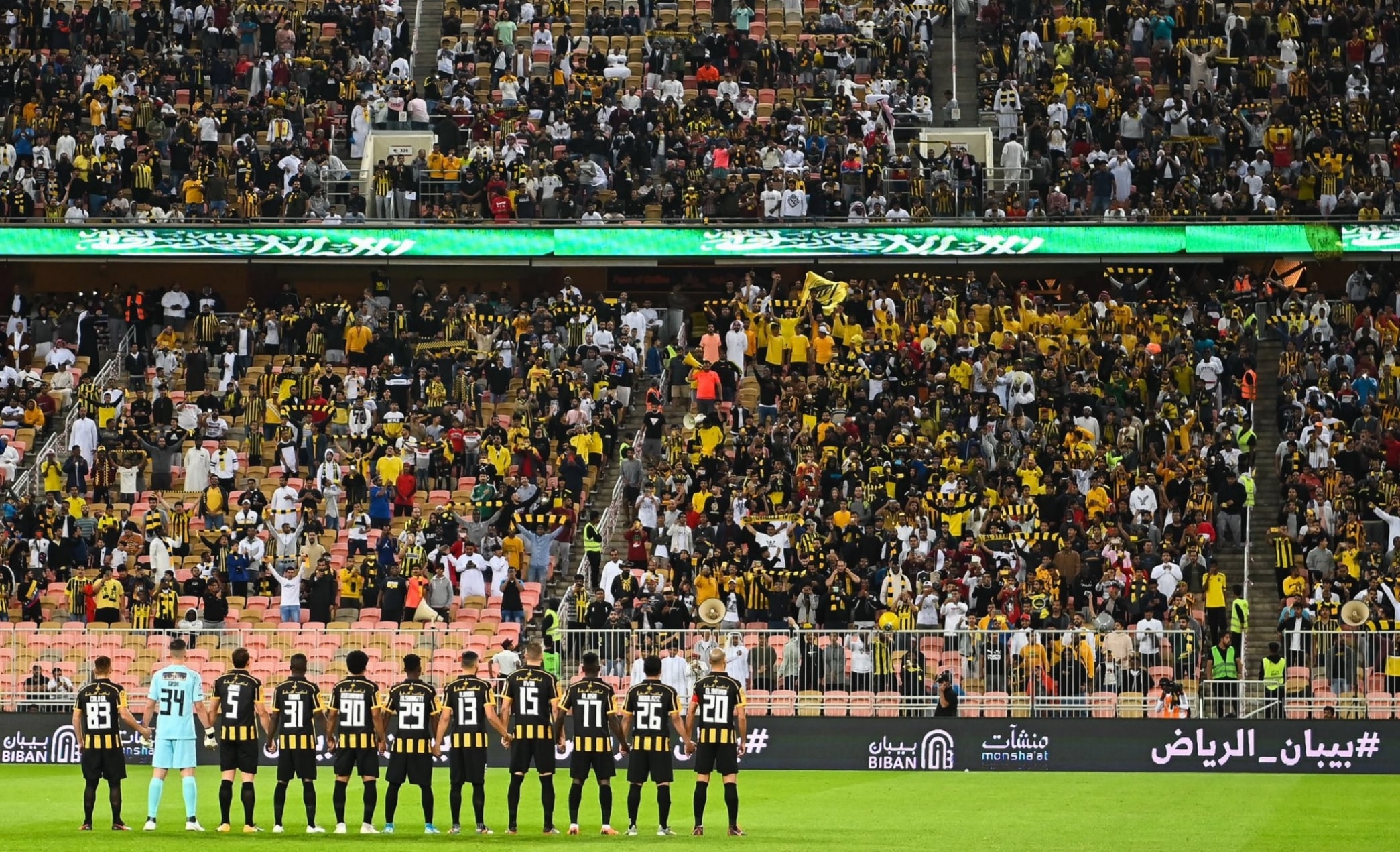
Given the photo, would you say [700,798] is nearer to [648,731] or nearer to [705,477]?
[648,731]

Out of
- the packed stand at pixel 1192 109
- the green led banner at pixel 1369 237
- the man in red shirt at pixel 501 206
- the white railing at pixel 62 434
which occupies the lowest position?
the white railing at pixel 62 434

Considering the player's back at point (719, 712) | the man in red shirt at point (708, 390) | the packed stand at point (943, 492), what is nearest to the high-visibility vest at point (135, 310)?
the packed stand at point (943, 492)

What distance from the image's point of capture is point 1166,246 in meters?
41.4

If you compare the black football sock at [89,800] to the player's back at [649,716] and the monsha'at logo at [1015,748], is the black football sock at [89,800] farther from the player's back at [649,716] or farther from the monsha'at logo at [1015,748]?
the monsha'at logo at [1015,748]

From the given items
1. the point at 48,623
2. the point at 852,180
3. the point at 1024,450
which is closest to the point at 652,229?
the point at 852,180

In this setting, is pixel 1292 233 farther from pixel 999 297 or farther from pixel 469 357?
pixel 469 357

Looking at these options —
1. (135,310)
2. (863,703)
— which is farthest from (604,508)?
(135,310)

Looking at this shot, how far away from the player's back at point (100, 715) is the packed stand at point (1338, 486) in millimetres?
16011

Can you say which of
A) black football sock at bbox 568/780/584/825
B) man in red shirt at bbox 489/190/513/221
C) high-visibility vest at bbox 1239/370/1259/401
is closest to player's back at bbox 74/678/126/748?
black football sock at bbox 568/780/584/825

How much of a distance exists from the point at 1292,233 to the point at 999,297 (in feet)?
19.0

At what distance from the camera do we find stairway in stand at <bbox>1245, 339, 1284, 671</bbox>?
108ft

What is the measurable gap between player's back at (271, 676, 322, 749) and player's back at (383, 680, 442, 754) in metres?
0.71

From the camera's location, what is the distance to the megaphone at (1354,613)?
30203mm

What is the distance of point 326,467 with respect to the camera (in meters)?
36.2
